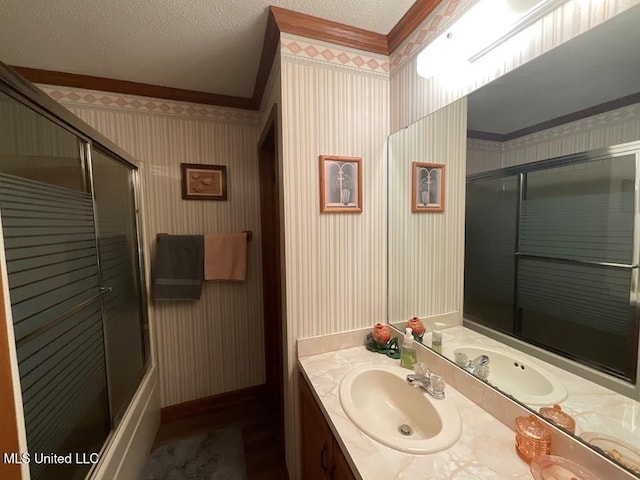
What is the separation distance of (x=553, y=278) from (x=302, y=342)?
39.4 inches

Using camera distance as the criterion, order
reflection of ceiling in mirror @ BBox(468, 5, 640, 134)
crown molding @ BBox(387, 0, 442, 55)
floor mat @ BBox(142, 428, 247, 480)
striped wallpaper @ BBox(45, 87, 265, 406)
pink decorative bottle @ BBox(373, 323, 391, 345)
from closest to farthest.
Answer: reflection of ceiling in mirror @ BBox(468, 5, 640, 134)
crown molding @ BBox(387, 0, 442, 55)
pink decorative bottle @ BBox(373, 323, 391, 345)
floor mat @ BBox(142, 428, 247, 480)
striped wallpaper @ BBox(45, 87, 265, 406)

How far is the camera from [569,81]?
0.68 metres

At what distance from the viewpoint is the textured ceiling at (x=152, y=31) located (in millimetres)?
1041

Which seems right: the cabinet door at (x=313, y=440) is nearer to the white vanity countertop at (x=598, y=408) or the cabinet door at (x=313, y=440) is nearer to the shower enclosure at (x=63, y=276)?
the white vanity countertop at (x=598, y=408)

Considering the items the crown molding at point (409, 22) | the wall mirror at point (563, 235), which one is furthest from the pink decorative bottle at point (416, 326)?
the crown molding at point (409, 22)

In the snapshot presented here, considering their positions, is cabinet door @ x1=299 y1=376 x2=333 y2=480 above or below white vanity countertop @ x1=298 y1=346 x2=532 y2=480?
below

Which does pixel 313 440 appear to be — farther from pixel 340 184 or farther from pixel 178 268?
pixel 178 268

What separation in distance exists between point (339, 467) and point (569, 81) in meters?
1.32

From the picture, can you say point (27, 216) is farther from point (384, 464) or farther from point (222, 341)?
point (222, 341)

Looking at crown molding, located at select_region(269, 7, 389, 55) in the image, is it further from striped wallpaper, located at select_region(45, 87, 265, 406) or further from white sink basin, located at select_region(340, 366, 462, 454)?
white sink basin, located at select_region(340, 366, 462, 454)

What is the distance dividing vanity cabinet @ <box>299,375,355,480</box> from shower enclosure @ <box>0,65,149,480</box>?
0.88 metres

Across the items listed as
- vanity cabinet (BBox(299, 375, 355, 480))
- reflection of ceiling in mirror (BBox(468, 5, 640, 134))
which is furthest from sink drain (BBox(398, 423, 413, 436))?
reflection of ceiling in mirror (BBox(468, 5, 640, 134))

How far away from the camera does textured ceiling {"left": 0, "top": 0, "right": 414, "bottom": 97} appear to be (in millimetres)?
1041

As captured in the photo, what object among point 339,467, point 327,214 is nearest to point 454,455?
point 339,467
